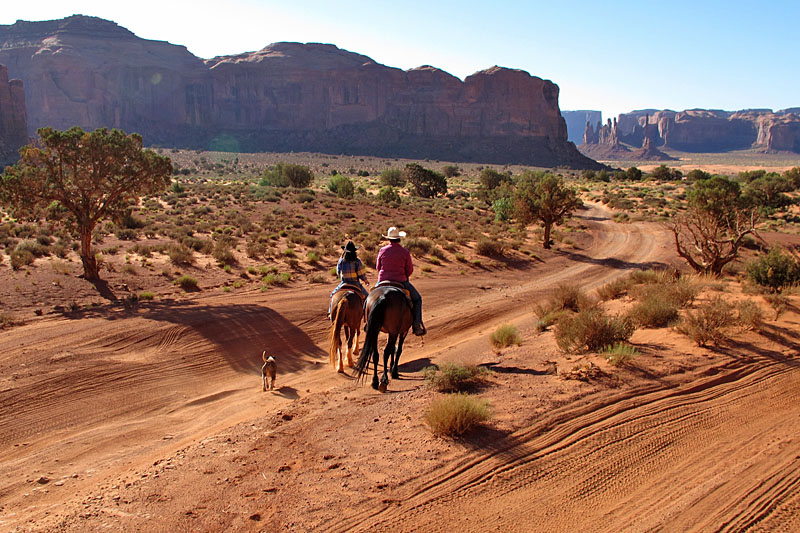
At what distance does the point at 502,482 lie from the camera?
520cm

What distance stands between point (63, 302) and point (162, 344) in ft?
16.1

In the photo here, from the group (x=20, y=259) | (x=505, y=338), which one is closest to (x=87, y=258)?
(x=20, y=259)

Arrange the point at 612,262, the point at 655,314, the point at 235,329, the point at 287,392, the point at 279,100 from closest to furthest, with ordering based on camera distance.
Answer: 1. the point at 287,392
2. the point at 655,314
3. the point at 235,329
4. the point at 612,262
5. the point at 279,100

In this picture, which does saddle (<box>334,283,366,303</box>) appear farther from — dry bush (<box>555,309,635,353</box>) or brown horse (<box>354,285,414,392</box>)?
dry bush (<box>555,309,635,353</box>)

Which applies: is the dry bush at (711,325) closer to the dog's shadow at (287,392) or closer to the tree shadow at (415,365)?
the tree shadow at (415,365)

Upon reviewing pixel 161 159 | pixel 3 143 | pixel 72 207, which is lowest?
pixel 72 207

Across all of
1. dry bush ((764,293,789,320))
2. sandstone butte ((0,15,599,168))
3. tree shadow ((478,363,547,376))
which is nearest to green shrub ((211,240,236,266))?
tree shadow ((478,363,547,376))

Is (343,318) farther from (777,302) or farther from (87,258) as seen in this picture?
(87,258)

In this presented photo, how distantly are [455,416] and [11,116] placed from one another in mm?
83679

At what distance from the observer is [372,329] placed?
8828 millimetres

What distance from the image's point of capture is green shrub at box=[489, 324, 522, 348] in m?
11.0

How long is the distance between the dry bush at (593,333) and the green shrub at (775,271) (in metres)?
5.81

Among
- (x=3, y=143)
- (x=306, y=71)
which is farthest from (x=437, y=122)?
(x=3, y=143)

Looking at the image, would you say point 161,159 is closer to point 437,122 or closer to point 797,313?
point 797,313
